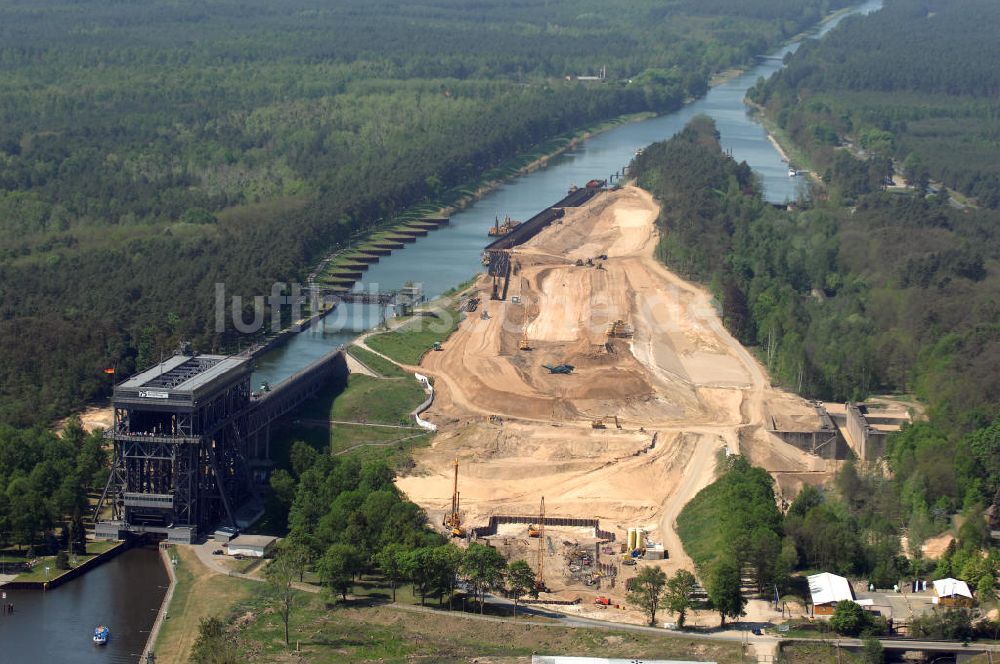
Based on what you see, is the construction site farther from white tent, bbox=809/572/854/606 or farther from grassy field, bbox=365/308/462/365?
white tent, bbox=809/572/854/606

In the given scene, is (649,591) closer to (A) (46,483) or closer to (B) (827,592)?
(B) (827,592)

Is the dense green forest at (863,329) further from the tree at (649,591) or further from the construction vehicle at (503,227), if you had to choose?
the construction vehicle at (503,227)

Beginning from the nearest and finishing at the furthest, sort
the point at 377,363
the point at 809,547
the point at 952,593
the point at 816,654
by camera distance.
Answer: the point at 816,654 < the point at 952,593 < the point at 809,547 < the point at 377,363

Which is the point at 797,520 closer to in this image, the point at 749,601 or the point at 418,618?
the point at 749,601

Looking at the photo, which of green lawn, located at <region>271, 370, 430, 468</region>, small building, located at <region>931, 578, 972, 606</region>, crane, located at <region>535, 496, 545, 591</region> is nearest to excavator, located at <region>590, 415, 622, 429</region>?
green lawn, located at <region>271, 370, 430, 468</region>

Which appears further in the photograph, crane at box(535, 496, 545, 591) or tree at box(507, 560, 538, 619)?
crane at box(535, 496, 545, 591)

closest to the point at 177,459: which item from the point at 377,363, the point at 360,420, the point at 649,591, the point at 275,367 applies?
the point at 360,420
